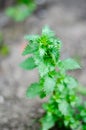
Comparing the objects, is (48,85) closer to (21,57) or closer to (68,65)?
(68,65)

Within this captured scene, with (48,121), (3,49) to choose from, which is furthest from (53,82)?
(3,49)

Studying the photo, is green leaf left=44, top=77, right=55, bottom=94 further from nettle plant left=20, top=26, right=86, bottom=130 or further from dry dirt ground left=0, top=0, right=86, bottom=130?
dry dirt ground left=0, top=0, right=86, bottom=130

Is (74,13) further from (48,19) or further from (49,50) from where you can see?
(49,50)

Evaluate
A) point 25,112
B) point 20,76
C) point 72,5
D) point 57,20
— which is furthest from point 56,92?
point 72,5

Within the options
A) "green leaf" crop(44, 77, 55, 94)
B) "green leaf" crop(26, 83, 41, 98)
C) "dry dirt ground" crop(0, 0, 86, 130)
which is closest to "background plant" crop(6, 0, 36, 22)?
"dry dirt ground" crop(0, 0, 86, 130)

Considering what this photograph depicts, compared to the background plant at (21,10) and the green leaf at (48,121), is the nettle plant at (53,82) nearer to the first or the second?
the green leaf at (48,121)

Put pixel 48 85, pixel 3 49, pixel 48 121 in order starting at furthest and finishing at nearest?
1. pixel 3 49
2. pixel 48 121
3. pixel 48 85
